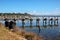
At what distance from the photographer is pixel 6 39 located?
17.2 meters

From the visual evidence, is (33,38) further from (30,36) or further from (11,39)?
(11,39)

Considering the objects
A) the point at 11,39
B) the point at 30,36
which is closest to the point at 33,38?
the point at 30,36

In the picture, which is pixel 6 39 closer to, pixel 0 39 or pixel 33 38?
pixel 0 39

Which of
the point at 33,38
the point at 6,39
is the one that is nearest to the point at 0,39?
the point at 6,39

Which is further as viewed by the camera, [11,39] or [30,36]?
[30,36]

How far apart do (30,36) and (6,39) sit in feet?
29.3

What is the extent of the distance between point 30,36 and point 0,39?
947cm

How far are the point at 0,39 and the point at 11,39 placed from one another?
1148 mm

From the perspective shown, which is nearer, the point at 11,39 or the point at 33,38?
the point at 11,39

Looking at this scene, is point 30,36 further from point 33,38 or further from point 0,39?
point 0,39

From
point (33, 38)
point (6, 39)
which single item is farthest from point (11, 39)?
point (33, 38)

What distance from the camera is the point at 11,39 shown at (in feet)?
57.8

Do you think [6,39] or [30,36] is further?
[30,36]

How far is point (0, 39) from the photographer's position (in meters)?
16.7
